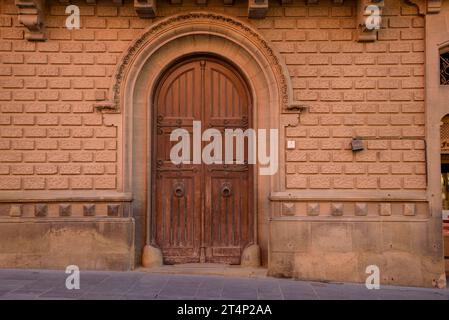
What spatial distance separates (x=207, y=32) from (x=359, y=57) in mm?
3264

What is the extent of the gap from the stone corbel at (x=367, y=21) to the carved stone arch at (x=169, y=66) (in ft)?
5.83

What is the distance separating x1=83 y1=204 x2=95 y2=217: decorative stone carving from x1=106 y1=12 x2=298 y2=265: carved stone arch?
31.0 inches

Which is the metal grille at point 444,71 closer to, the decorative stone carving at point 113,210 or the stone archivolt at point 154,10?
the stone archivolt at point 154,10

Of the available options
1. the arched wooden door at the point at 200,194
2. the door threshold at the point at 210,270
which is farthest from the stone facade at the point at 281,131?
the arched wooden door at the point at 200,194

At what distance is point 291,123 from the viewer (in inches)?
348

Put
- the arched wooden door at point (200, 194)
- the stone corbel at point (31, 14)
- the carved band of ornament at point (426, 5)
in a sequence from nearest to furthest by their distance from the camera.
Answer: the stone corbel at point (31, 14) < the carved band of ornament at point (426, 5) < the arched wooden door at point (200, 194)

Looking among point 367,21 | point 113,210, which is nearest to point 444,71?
point 367,21

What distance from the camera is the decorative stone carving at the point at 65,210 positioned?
8742 millimetres

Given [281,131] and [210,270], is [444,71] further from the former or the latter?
[210,270]

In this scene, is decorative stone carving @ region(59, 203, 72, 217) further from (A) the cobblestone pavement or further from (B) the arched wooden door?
(B) the arched wooden door

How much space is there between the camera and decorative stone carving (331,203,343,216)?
28.5 ft

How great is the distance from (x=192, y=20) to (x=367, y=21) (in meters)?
3.61

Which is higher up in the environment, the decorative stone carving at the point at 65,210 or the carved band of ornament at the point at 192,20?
the carved band of ornament at the point at 192,20

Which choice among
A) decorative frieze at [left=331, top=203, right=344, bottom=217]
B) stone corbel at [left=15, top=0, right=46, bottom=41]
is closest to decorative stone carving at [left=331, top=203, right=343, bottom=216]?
decorative frieze at [left=331, top=203, right=344, bottom=217]
